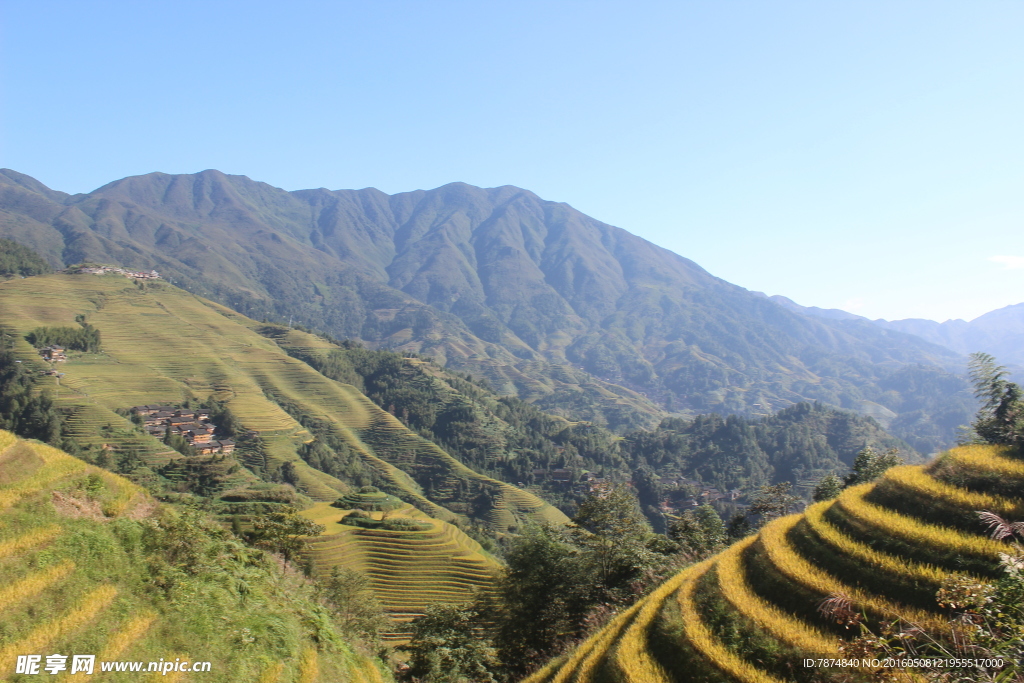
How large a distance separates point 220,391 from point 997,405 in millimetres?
109418

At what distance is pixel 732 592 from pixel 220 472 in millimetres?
71739

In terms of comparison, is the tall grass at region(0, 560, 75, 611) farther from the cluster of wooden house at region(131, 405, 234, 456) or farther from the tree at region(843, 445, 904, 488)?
the cluster of wooden house at region(131, 405, 234, 456)

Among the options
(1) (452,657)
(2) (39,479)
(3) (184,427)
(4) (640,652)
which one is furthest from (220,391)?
(4) (640,652)

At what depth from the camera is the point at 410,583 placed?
52.2 m

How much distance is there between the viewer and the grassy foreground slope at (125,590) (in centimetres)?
1122

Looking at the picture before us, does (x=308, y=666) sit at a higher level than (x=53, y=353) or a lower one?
lower

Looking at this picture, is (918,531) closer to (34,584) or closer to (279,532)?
(34,584)

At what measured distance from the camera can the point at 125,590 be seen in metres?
12.9

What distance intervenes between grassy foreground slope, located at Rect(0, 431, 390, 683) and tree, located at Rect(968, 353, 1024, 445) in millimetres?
19310

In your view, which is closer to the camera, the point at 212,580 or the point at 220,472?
the point at 212,580

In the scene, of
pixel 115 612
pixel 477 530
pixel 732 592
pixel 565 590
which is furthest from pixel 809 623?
pixel 477 530

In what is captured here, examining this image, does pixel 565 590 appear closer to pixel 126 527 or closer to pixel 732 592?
pixel 732 592

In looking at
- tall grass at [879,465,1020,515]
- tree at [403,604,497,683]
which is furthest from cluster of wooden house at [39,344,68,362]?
tall grass at [879,465,1020,515]

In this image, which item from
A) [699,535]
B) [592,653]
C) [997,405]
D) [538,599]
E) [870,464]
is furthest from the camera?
[870,464]
